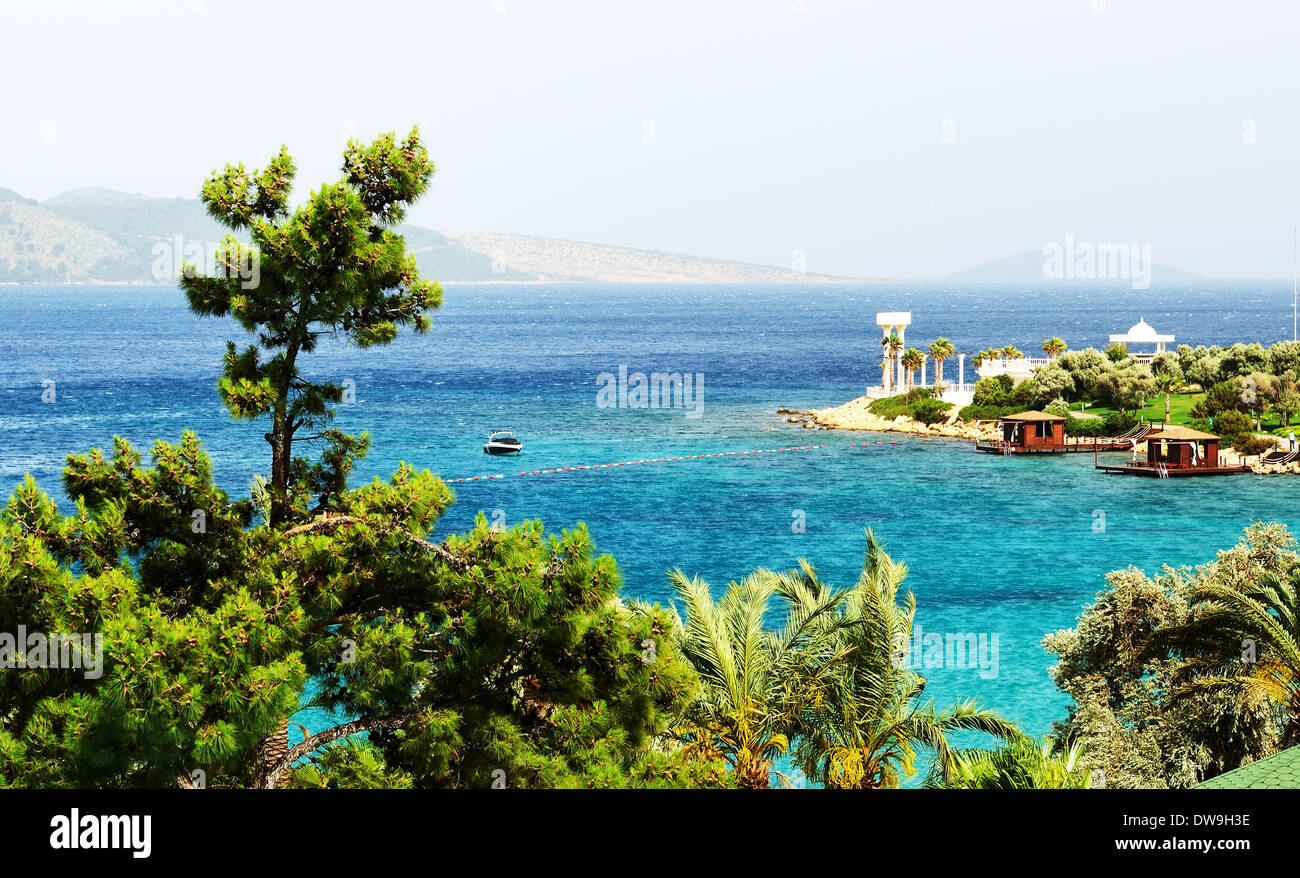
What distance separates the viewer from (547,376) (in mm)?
142625

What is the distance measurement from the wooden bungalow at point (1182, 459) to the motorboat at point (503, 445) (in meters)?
39.1

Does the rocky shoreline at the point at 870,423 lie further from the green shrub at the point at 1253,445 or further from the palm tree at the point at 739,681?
the palm tree at the point at 739,681

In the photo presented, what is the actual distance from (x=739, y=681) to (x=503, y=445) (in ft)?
219

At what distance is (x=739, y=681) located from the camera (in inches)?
685

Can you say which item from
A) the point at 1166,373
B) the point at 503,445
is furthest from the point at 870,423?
the point at 503,445

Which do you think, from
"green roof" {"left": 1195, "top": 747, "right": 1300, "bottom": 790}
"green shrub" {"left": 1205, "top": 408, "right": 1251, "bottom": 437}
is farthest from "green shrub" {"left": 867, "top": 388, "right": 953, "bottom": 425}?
"green roof" {"left": 1195, "top": 747, "right": 1300, "bottom": 790}

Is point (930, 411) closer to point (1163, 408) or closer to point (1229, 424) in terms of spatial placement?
point (1163, 408)

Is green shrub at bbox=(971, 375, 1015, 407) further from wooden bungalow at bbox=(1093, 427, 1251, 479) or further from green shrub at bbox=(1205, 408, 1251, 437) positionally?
wooden bungalow at bbox=(1093, 427, 1251, 479)

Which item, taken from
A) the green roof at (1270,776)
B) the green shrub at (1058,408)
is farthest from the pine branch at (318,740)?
the green shrub at (1058,408)

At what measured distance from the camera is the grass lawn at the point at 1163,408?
80.6 m

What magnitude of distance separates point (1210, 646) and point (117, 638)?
55.3 ft
